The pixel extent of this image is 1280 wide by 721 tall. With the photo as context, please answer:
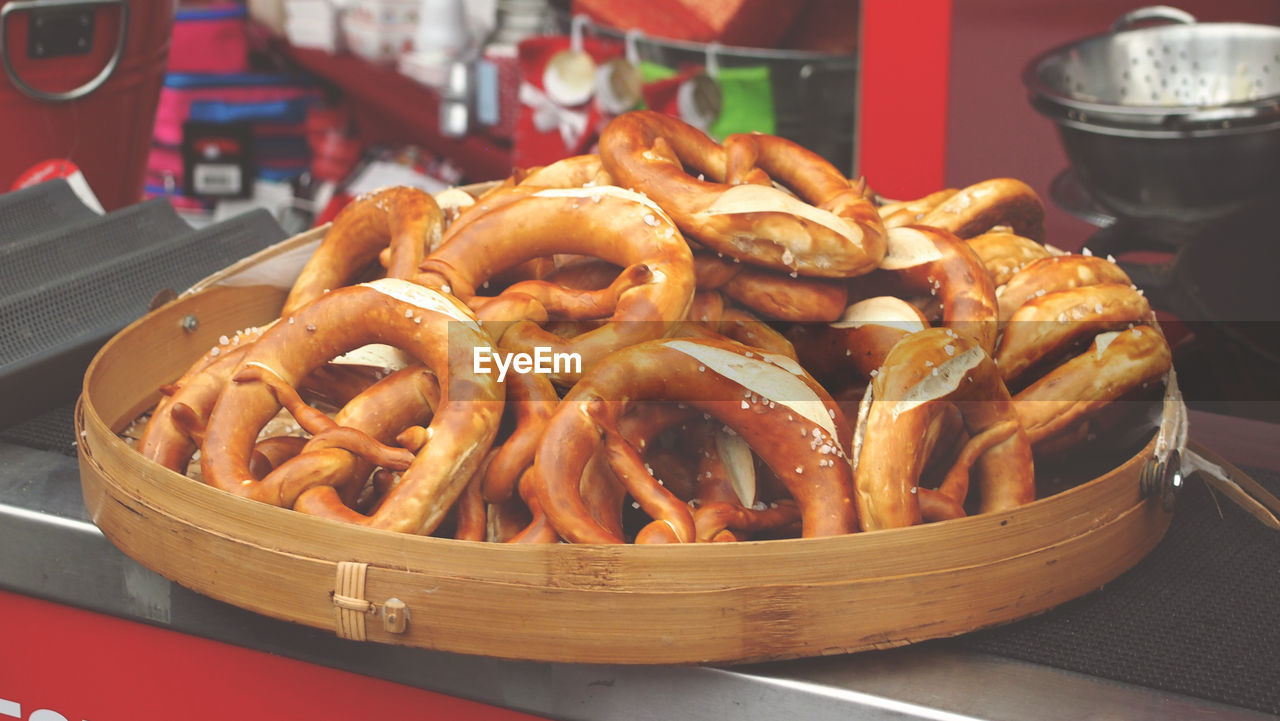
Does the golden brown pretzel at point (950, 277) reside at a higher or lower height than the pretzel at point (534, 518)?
higher

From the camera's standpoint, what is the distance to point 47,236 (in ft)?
4.92

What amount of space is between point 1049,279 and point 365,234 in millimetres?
755

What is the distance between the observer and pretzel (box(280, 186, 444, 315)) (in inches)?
46.9

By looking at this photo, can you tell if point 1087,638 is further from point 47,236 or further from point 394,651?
point 47,236

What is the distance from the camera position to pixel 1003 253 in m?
1.21

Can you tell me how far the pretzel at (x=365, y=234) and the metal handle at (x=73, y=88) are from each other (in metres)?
1.03

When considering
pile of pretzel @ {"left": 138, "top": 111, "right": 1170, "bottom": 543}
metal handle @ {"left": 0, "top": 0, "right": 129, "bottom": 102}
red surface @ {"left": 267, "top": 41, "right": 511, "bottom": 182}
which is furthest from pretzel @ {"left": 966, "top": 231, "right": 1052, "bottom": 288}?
red surface @ {"left": 267, "top": 41, "right": 511, "bottom": 182}

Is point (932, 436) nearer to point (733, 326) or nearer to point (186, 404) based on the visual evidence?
point (733, 326)

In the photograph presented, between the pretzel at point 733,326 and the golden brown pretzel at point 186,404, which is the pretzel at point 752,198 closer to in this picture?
the pretzel at point 733,326

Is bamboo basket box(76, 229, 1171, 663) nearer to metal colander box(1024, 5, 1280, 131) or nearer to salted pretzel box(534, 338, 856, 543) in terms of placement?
salted pretzel box(534, 338, 856, 543)

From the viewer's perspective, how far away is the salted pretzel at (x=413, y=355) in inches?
35.0

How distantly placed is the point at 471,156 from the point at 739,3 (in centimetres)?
132

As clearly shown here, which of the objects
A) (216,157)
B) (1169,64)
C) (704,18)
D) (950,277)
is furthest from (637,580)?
(216,157)

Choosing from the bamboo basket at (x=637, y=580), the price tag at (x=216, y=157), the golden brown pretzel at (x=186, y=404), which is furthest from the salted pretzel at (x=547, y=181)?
the price tag at (x=216, y=157)
